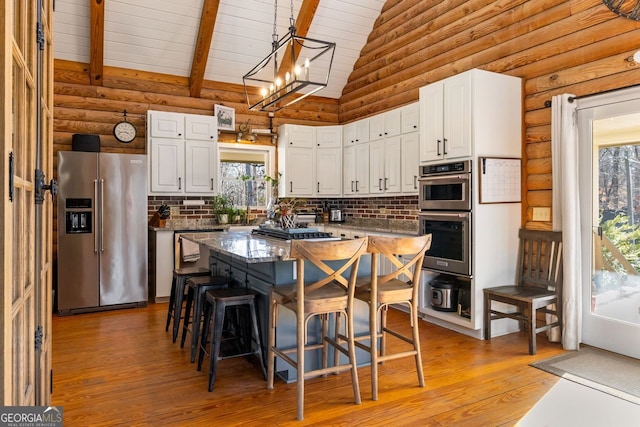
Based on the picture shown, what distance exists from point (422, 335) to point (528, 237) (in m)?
1.37

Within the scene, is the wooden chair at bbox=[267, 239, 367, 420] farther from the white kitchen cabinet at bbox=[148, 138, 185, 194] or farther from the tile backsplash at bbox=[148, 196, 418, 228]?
the white kitchen cabinet at bbox=[148, 138, 185, 194]

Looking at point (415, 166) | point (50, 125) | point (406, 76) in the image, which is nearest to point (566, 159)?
point (415, 166)

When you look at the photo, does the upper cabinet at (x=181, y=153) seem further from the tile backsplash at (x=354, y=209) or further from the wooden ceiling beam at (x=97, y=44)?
the wooden ceiling beam at (x=97, y=44)

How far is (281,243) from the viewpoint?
3.29 m

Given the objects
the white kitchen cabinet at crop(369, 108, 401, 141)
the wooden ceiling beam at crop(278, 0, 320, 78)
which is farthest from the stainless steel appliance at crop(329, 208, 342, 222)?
the wooden ceiling beam at crop(278, 0, 320, 78)

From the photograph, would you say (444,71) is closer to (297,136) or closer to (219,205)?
(297,136)

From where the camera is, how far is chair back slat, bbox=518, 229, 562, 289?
3799mm

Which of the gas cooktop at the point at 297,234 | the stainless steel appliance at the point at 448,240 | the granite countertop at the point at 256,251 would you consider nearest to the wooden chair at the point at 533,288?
the stainless steel appliance at the point at 448,240

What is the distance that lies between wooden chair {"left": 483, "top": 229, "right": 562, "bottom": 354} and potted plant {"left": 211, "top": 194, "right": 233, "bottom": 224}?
3727 millimetres

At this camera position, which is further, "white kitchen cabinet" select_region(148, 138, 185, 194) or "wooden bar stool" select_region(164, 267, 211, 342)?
"white kitchen cabinet" select_region(148, 138, 185, 194)

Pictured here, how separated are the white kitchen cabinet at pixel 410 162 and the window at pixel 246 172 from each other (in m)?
2.29

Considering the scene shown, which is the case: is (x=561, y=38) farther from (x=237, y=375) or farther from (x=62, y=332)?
(x=62, y=332)

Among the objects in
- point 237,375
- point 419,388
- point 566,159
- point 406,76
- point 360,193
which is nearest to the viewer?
point 419,388

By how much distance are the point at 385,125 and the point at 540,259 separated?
2544mm
